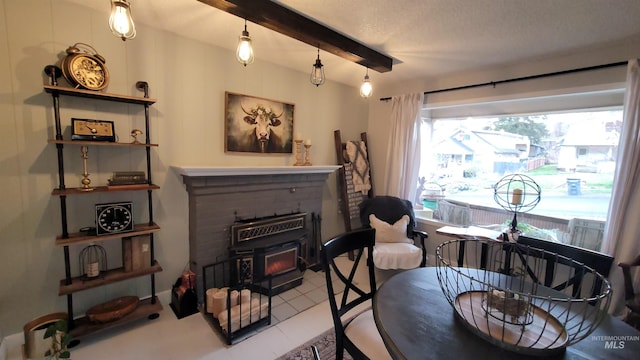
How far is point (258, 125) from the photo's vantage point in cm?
299

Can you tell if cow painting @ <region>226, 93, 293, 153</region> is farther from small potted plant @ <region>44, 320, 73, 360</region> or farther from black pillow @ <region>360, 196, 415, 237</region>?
small potted plant @ <region>44, 320, 73, 360</region>

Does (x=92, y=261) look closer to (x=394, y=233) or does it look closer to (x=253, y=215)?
(x=253, y=215)

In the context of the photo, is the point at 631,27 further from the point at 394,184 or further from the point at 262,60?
the point at 262,60

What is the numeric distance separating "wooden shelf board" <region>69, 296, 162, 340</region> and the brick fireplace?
391mm

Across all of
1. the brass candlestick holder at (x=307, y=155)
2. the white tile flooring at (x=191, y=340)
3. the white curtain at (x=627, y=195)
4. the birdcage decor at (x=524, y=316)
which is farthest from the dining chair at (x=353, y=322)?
the white curtain at (x=627, y=195)

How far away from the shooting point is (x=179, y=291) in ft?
7.91

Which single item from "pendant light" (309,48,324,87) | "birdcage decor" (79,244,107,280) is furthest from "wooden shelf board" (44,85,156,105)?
"pendant light" (309,48,324,87)

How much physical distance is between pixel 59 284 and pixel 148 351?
0.85m

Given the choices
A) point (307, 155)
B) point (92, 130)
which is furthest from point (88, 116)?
point (307, 155)

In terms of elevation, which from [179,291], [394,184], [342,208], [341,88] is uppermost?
[341,88]

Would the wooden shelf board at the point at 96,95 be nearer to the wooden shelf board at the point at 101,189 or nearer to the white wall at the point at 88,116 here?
the white wall at the point at 88,116

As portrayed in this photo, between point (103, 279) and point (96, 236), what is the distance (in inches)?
13.4

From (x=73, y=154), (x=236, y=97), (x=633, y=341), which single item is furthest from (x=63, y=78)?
(x=633, y=341)

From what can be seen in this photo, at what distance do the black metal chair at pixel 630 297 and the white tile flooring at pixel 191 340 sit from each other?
2.24 metres
